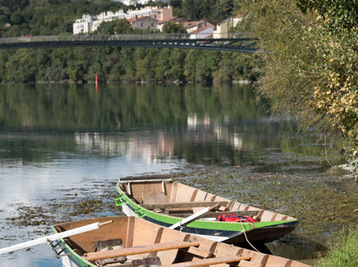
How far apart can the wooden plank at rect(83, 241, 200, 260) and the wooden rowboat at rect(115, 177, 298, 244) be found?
1.83m

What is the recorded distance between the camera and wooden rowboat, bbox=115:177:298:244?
12656mm

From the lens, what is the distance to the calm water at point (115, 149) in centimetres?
2050

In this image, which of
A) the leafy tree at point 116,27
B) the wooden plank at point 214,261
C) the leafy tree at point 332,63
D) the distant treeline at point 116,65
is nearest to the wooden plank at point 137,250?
the wooden plank at point 214,261

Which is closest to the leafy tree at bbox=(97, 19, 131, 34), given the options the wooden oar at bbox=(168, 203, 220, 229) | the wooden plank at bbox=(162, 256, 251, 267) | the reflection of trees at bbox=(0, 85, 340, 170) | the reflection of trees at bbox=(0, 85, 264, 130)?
the reflection of trees at bbox=(0, 85, 264, 130)

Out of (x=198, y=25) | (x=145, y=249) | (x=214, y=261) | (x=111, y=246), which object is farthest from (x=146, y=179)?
(x=198, y=25)

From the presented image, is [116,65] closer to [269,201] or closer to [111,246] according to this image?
[269,201]

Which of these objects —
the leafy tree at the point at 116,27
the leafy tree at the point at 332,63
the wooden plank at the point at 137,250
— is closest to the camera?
the wooden plank at the point at 137,250

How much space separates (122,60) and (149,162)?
5075 inches

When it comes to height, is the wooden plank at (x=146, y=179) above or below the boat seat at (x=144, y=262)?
above

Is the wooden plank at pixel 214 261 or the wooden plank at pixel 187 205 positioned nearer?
the wooden plank at pixel 214 261

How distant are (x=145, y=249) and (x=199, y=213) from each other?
2326 millimetres

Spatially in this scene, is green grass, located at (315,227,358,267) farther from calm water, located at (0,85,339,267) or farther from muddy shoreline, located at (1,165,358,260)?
calm water, located at (0,85,339,267)

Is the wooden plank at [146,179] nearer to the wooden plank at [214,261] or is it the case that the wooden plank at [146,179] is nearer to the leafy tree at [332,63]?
the leafy tree at [332,63]

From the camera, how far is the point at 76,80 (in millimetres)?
156875
